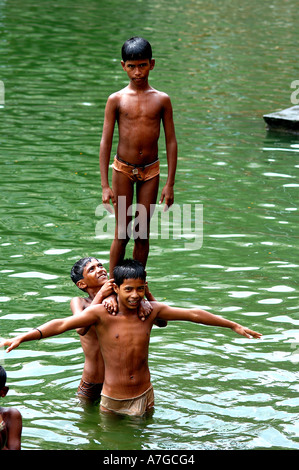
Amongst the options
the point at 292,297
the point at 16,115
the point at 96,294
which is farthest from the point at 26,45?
the point at 96,294

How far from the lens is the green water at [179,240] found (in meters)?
6.41

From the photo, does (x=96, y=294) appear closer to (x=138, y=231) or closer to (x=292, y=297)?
(x=138, y=231)

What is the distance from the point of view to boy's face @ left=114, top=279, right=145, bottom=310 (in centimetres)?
597

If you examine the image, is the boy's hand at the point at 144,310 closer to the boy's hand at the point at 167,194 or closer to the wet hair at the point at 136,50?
the boy's hand at the point at 167,194

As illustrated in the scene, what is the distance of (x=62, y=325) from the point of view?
19.3 feet

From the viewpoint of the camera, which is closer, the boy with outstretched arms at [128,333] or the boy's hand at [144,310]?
the boy with outstretched arms at [128,333]

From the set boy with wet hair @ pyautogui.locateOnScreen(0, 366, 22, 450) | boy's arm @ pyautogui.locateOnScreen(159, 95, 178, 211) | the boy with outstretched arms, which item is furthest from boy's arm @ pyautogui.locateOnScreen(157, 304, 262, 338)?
boy with wet hair @ pyautogui.locateOnScreen(0, 366, 22, 450)

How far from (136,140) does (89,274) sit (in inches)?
43.7

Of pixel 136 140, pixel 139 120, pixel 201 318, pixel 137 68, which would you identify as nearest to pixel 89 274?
pixel 201 318

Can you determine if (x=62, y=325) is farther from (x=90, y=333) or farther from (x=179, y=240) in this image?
(x=179, y=240)

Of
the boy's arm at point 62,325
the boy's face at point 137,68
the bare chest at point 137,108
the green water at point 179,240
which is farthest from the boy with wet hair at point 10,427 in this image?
the boy's face at point 137,68

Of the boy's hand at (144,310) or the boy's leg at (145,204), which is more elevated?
the boy's leg at (145,204)

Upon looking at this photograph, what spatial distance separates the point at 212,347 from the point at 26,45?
14.2 metres

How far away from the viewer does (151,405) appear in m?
6.41
